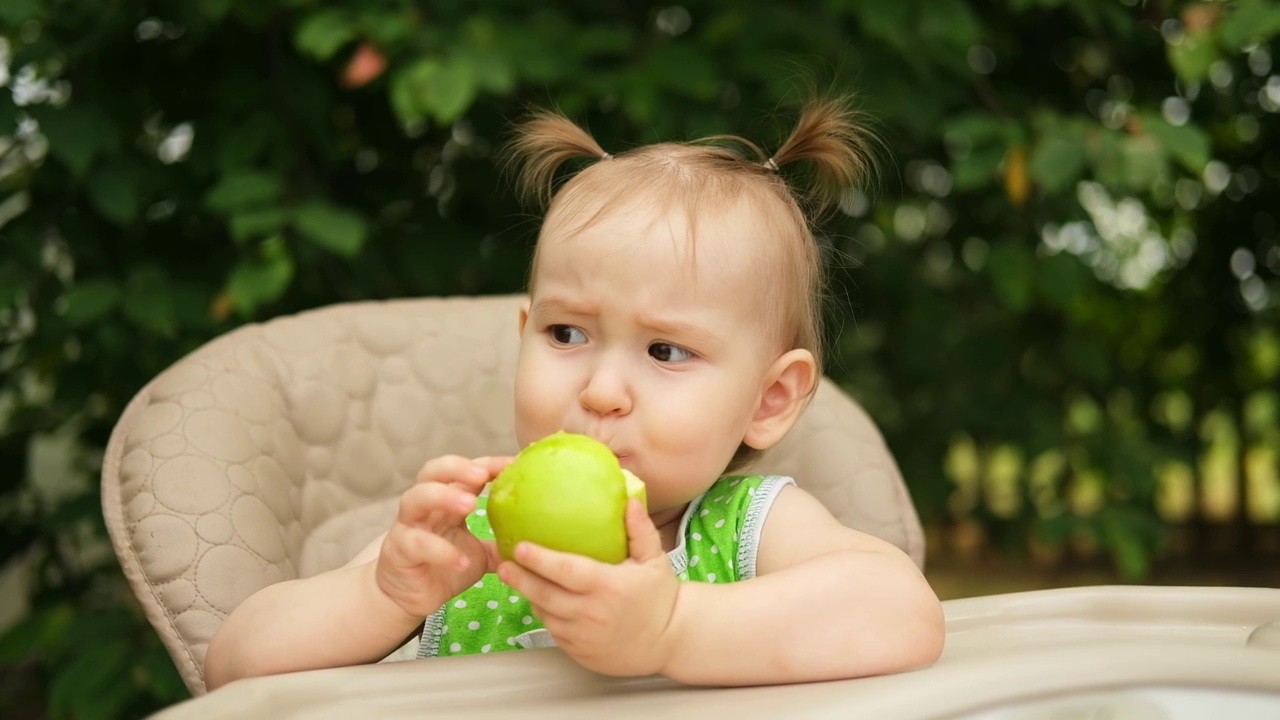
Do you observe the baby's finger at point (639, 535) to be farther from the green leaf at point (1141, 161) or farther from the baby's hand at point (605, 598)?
the green leaf at point (1141, 161)

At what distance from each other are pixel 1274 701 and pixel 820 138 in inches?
29.3

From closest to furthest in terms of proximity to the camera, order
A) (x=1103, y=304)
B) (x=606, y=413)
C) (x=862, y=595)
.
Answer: (x=862, y=595), (x=606, y=413), (x=1103, y=304)

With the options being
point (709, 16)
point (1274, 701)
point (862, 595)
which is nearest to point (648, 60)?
point (709, 16)

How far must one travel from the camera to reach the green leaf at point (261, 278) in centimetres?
200

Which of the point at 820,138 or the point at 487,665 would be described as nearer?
the point at 487,665

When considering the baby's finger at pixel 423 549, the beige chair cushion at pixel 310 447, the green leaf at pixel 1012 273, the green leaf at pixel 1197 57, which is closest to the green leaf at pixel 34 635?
the beige chair cushion at pixel 310 447

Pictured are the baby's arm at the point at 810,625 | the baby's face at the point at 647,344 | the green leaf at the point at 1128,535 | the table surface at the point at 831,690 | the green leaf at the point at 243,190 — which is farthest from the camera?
the green leaf at the point at 1128,535

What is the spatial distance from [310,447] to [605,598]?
72 centimetres

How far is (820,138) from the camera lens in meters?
1.38

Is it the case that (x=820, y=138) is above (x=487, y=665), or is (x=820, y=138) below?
above

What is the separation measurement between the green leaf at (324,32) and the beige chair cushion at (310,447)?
51 cm

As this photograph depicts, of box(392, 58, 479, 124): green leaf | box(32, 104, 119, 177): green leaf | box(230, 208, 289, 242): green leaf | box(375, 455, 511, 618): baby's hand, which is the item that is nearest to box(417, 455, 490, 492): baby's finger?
box(375, 455, 511, 618): baby's hand

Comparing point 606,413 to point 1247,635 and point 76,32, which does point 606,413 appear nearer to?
point 1247,635

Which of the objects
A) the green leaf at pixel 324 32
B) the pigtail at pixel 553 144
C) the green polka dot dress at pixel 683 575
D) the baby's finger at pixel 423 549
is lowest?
the green polka dot dress at pixel 683 575
